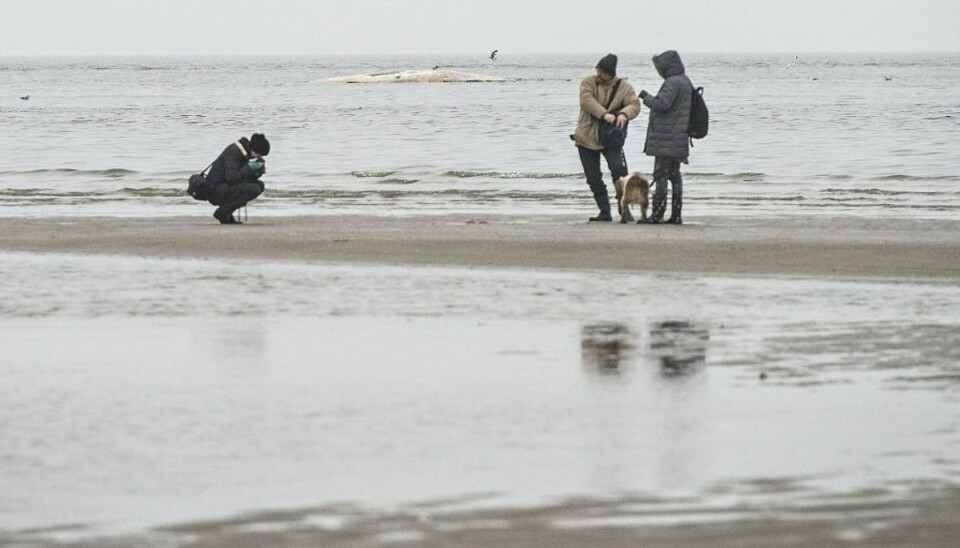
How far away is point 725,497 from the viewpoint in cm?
543

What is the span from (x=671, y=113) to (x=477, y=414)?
30.6 ft

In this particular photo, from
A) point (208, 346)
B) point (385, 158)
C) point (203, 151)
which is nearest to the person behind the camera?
point (208, 346)

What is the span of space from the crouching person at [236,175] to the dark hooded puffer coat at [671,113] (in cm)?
382

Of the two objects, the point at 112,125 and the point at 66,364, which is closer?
the point at 66,364

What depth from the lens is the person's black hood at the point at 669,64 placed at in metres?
15.9

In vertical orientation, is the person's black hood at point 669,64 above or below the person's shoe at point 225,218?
above

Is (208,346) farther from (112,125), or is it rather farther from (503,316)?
(112,125)

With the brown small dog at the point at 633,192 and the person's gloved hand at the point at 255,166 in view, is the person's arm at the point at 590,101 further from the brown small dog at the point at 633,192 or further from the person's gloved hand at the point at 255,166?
the person's gloved hand at the point at 255,166

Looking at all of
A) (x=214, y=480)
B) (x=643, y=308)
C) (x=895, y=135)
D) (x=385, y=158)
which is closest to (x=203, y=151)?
(x=385, y=158)

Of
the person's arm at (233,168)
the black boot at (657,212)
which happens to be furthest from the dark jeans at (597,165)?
the person's arm at (233,168)

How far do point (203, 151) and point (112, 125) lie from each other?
695 inches

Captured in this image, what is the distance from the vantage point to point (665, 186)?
16578 millimetres

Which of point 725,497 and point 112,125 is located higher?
point 725,497

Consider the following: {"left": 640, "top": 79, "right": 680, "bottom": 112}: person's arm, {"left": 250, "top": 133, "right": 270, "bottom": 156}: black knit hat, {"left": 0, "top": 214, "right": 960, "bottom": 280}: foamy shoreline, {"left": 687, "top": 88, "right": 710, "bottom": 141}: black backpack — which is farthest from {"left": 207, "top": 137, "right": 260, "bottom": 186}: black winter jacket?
{"left": 687, "top": 88, "right": 710, "bottom": 141}: black backpack
